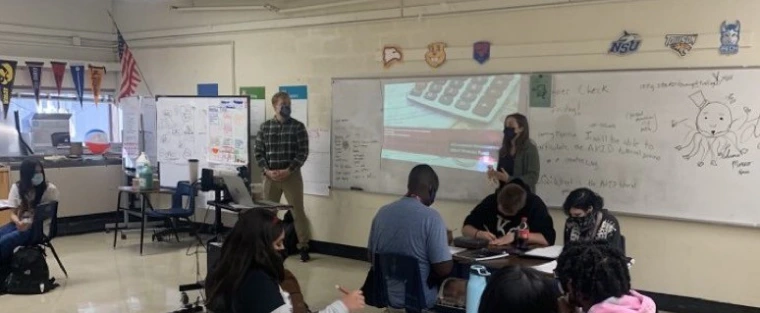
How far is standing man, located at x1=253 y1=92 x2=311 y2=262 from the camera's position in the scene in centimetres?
649

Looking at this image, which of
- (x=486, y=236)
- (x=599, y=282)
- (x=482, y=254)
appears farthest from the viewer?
(x=486, y=236)

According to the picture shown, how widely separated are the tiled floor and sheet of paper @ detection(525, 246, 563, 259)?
1.72m

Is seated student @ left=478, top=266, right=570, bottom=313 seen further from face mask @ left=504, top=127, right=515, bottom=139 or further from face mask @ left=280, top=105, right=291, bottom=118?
face mask @ left=280, top=105, right=291, bottom=118

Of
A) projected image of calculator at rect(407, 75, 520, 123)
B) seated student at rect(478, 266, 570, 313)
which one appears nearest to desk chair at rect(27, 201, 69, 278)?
projected image of calculator at rect(407, 75, 520, 123)

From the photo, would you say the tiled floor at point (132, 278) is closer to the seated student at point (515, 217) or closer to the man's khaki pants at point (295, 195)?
the man's khaki pants at point (295, 195)

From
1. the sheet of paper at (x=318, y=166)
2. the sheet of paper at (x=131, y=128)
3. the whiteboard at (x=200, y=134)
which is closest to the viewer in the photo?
the sheet of paper at (x=318, y=166)

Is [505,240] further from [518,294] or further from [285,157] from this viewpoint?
[285,157]

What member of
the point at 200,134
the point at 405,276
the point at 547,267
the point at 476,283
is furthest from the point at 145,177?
the point at 547,267

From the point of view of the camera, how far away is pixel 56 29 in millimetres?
8266

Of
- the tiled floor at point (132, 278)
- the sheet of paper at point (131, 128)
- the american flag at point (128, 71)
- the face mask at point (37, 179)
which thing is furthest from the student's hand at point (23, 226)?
the american flag at point (128, 71)

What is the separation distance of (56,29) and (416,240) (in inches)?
267

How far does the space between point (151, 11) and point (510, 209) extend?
236 inches

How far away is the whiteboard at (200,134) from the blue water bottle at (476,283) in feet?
14.2

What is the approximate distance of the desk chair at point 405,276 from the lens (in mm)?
3287
